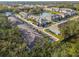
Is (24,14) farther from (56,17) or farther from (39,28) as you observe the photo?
(56,17)

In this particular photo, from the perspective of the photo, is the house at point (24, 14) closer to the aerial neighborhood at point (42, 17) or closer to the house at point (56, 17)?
the aerial neighborhood at point (42, 17)

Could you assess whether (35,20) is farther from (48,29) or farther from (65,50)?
(65,50)

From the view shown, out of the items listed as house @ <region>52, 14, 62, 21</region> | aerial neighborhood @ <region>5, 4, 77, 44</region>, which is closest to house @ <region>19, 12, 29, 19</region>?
aerial neighborhood @ <region>5, 4, 77, 44</region>

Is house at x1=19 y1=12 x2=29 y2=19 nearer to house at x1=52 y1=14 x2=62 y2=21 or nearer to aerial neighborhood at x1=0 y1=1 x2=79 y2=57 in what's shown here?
aerial neighborhood at x1=0 y1=1 x2=79 y2=57

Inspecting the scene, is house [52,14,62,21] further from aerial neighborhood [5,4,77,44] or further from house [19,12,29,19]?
house [19,12,29,19]

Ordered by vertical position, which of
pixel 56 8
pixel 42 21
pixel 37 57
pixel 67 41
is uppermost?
pixel 56 8

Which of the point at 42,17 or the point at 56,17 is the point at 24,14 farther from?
the point at 56,17

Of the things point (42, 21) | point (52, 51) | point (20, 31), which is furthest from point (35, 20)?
point (52, 51)

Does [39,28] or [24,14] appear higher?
[24,14]

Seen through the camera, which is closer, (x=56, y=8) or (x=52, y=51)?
(x=52, y=51)

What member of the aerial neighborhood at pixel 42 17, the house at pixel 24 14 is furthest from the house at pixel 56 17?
the house at pixel 24 14

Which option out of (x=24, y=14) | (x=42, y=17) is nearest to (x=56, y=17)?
(x=42, y=17)
